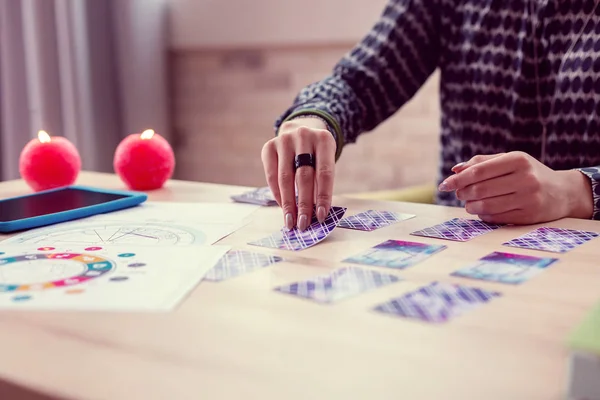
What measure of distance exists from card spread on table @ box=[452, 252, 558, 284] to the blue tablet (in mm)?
489

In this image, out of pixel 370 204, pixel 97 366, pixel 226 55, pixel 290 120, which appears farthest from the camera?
pixel 226 55

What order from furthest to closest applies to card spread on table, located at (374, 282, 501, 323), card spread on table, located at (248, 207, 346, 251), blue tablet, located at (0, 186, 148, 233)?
blue tablet, located at (0, 186, 148, 233), card spread on table, located at (248, 207, 346, 251), card spread on table, located at (374, 282, 501, 323)

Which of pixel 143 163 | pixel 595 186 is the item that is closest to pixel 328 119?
pixel 143 163

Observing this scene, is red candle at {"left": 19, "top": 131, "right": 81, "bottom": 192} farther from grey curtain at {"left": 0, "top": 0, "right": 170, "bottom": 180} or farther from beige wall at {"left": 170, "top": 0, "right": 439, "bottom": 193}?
beige wall at {"left": 170, "top": 0, "right": 439, "bottom": 193}

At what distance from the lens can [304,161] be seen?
0.84 m

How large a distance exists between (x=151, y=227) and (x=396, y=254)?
0.30 meters

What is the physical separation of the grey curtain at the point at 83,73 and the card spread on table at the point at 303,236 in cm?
117

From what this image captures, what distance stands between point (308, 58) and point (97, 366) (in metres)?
1.61

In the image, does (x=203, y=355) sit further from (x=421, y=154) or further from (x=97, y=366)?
(x=421, y=154)

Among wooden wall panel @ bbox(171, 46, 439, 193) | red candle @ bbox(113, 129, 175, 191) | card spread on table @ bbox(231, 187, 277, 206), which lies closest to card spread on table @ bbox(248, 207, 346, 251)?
card spread on table @ bbox(231, 187, 277, 206)

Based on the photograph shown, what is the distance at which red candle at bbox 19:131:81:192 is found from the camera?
3.43 feet

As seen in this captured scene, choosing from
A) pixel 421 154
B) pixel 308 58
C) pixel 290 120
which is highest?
pixel 308 58

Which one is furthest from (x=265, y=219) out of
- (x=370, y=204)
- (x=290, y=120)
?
(x=290, y=120)

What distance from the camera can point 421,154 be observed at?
1.83 meters
